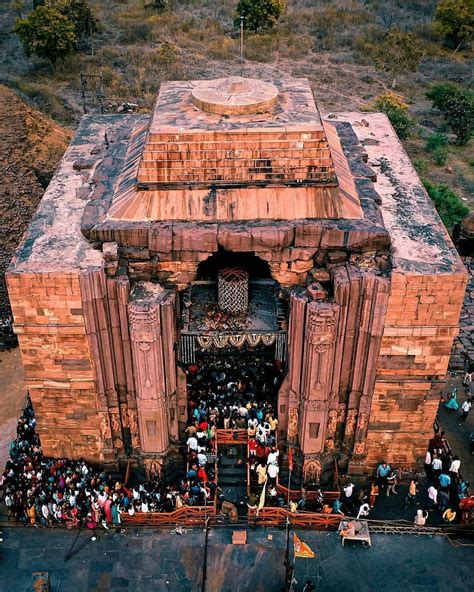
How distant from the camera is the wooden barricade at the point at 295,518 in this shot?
22.1 m

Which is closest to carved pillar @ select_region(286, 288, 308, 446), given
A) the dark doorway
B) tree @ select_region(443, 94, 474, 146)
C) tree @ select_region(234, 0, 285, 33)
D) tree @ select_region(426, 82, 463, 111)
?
the dark doorway

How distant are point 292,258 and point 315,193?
2275 millimetres

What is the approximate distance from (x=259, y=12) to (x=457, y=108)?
24.1 m

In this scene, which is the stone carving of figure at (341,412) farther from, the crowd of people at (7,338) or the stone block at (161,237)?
the crowd of people at (7,338)

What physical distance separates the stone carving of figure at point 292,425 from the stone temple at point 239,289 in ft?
0.19

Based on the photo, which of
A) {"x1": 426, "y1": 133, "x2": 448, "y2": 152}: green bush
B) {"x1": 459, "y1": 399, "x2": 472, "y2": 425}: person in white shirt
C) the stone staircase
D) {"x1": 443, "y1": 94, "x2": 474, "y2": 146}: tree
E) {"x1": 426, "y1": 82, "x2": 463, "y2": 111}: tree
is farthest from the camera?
{"x1": 426, "y1": 82, "x2": 463, "y2": 111}: tree

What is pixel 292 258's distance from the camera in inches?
829

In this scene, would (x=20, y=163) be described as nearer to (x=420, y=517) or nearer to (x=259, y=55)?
(x=420, y=517)

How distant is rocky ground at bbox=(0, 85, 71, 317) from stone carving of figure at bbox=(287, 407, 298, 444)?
58.3ft

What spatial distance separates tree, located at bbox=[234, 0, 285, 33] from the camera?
2562 inches

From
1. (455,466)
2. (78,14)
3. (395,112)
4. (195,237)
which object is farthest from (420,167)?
(78,14)

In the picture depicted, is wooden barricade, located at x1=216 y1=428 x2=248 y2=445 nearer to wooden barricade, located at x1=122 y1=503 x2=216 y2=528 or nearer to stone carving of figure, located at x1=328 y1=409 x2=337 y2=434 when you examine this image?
wooden barricade, located at x1=122 y1=503 x2=216 y2=528

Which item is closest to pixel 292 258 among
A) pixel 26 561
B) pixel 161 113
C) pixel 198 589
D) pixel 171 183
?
pixel 171 183

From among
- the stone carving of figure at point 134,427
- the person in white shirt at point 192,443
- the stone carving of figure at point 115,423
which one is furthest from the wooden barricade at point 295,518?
the stone carving of figure at point 115,423
